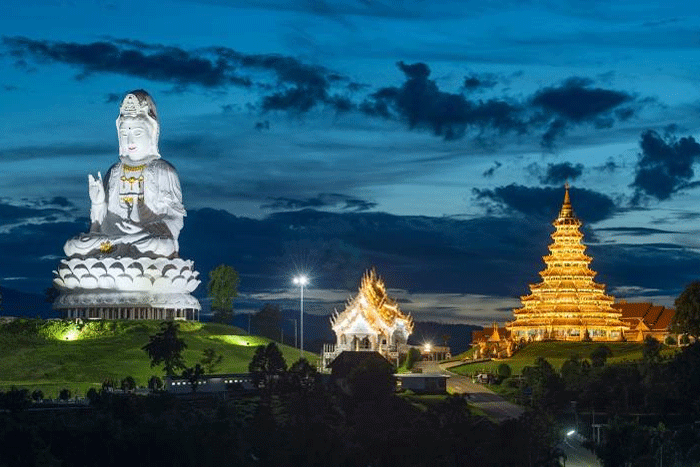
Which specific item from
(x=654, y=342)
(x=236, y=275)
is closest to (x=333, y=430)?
(x=654, y=342)

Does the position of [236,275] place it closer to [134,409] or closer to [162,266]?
[162,266]

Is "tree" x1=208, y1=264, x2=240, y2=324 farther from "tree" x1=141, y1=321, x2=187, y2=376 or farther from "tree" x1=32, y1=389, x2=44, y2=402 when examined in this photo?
"tree" x1=32, y1=389, x2=44, y2=402

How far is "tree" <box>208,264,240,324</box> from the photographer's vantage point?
385 ft

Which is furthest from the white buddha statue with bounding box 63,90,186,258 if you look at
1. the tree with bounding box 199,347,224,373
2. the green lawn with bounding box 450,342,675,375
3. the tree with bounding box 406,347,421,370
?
the green lawn with bounding box 450,342,675,375

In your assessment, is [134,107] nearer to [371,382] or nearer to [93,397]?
[371,382]

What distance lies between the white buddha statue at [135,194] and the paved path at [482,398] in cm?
1827

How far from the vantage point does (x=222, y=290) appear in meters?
117

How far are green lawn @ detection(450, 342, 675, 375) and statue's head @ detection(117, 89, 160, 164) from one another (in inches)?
898

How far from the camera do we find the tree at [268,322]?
130750 mm

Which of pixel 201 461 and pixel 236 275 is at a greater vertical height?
pixel 236 275

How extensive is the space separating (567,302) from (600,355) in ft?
79.9

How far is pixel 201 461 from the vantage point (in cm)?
6588

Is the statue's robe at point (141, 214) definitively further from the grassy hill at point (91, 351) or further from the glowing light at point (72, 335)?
the glowing light at point (72, 335)

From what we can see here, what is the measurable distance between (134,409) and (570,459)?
1766 centimetres
